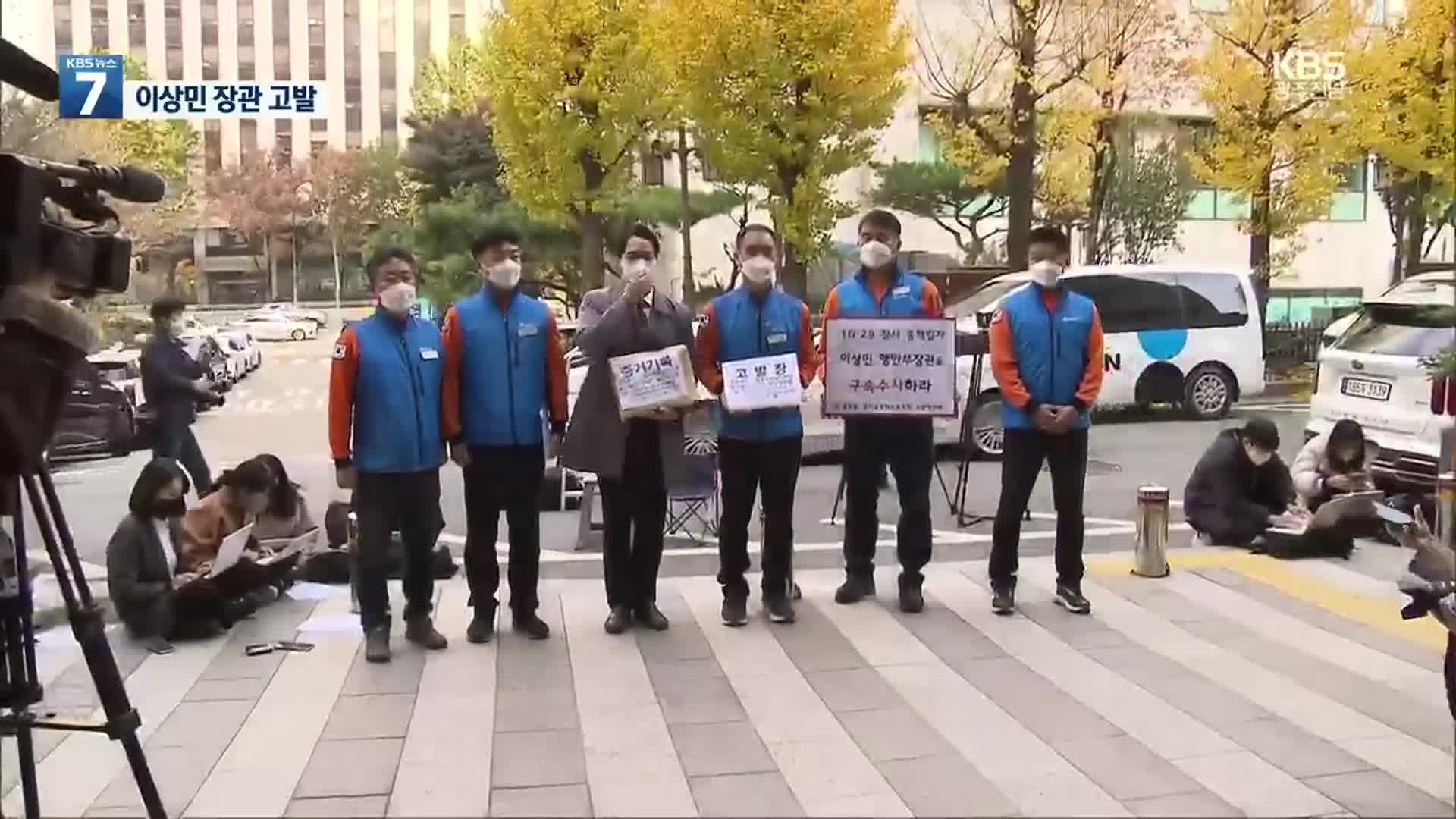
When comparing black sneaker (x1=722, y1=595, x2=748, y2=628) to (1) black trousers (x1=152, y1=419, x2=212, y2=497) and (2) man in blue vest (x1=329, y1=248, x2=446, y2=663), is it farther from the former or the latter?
(1) black trousers (x1=152, y1=419, x2=212, y2=497)

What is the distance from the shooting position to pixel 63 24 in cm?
609

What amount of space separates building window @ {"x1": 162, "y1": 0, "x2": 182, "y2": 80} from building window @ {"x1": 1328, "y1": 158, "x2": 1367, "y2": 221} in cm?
702

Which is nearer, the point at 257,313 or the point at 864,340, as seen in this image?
the point at 864,340

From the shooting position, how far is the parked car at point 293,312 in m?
6.46

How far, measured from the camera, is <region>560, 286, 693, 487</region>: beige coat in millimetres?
4977

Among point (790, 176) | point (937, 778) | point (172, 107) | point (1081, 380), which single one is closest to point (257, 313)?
point (172, 107)

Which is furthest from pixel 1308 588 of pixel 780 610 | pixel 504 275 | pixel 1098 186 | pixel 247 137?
pixel 247 137

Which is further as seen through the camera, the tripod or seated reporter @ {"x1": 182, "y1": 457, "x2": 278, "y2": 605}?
seated reporter @ {"x1": 182, "y1": 457, "x2": 278, "y2": 605}

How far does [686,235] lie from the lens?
7.41 m

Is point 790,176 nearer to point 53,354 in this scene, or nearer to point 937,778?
point 937,778

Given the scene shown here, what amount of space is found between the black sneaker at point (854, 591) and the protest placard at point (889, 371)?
2.57 ft

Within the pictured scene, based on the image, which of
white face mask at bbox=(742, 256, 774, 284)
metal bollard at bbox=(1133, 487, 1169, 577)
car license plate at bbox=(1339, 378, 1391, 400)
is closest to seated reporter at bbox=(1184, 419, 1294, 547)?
metal bollard at bbox=(1133, 487, 1169, 577)

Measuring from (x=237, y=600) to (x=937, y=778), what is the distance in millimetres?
3170

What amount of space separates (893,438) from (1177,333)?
6.21 metres
